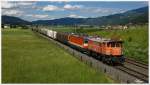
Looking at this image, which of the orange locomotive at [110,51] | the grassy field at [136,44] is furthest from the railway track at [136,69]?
the grassy field at [136,44]

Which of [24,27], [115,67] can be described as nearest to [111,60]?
[115,67]

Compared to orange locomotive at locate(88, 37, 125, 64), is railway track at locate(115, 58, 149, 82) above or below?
below

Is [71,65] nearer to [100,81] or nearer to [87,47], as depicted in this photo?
[100,81]

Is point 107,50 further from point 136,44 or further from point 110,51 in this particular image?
point 136,44

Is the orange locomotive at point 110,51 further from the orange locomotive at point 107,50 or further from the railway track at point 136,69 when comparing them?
the railway track at point 136,69

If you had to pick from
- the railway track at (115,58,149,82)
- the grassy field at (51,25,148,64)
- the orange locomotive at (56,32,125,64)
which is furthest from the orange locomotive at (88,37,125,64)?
the grassy field at (51,25,148,64)

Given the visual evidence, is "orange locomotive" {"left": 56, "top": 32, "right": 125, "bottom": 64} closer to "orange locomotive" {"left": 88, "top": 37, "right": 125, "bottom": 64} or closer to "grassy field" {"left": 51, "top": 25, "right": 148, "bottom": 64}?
"orange locomotive" {"left": 88, "top": 37, "right": 125, "bottom": 64}

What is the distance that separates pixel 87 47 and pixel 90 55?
8.51ft

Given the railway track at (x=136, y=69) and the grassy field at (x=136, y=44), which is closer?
the railway track at (x=136, y=69)

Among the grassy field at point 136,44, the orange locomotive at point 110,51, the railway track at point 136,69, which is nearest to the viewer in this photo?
the railway track at point 136,69

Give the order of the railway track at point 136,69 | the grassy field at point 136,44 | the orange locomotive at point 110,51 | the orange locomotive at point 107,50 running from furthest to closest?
the grassy field at point 136,44 → the orange locomotive at point 107,50 → the orange locomotive at point 110,51 → the railway track at point 136,69

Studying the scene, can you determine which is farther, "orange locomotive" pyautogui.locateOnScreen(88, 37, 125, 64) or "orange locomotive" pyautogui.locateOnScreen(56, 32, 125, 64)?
"orange locomotive" pyautogui.locateOnScreen(56, 32, 125, 64)

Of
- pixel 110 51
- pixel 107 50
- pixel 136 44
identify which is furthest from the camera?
pixel 136 44

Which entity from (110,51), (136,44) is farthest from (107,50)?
(136,44)
